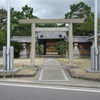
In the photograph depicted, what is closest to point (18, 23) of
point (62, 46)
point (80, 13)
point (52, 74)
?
point (80, 13)

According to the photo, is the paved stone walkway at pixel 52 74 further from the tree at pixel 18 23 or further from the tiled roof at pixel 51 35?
the tree at pixel 18 23

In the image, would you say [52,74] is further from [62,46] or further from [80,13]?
[80,13]

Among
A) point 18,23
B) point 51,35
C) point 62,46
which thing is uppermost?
point 18,23

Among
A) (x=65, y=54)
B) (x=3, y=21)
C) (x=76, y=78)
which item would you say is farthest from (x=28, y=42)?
(x=76, y=78)

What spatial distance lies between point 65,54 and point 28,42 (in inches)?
256

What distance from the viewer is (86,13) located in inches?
2087

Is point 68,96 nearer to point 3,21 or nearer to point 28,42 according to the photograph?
point 28,42

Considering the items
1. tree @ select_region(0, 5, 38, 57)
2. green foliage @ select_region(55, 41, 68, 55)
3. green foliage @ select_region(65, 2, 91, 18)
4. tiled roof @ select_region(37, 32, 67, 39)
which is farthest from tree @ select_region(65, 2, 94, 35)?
green foliage @ select_region(55, 41, 68, 55)

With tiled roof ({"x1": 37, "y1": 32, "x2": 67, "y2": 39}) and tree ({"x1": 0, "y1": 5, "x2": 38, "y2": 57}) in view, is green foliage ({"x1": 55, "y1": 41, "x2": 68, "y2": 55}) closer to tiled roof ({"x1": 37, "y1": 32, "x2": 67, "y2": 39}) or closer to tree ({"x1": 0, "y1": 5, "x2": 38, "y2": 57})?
tiled roof ({"x1": 37, "y1": 32, "x2": 67, "y2": 39})

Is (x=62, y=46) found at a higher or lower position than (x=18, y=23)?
lower

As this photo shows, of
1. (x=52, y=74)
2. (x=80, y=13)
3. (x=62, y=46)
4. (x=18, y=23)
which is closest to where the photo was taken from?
(x=52, y=74)

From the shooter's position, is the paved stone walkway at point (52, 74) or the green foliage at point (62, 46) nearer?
the paved stone walkway at point (52, 74)

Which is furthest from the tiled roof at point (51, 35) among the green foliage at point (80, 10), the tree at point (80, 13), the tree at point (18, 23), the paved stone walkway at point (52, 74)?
the paved stone walkway at point (52, 74)

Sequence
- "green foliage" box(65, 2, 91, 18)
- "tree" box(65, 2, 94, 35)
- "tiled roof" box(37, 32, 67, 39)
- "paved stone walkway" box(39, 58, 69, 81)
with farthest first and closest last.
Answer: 1. "green foliage" box(65, 2, 91, 18)
2. "tree" box(65, 2, 94, 35)
3. "tiled roof" box(37, 32, 67, 39)
4. "paved stone walkway" box(39, 58, 69, 81)
